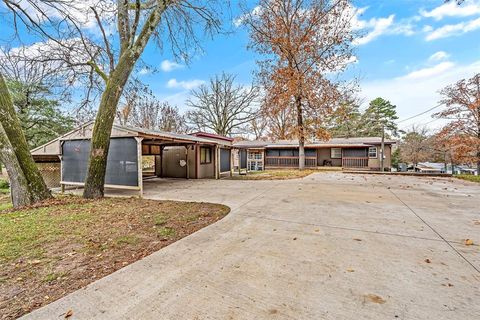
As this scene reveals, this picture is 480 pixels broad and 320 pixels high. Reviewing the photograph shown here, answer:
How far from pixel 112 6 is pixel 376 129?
1280 inches

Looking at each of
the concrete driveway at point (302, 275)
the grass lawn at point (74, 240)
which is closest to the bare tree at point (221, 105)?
the grass lawn at point (74, 240)

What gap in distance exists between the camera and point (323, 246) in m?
2.95

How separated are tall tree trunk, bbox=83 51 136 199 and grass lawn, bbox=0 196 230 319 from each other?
96cm

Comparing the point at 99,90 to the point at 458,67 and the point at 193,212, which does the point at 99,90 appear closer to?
the point at 193,212

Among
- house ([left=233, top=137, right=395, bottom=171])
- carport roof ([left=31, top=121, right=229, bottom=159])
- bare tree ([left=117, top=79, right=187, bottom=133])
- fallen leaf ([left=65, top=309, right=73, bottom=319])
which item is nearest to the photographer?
fallen leaf ([left=65, top=309, right=73, bottom=319])

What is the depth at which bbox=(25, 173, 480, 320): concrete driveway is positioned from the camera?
5.65 feet

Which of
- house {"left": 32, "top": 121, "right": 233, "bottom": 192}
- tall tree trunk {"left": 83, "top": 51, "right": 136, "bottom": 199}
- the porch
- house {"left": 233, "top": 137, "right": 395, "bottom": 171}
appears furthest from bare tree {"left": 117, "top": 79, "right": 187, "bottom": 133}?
tall tree trunk {"left": 83, "top": 51, "right": 136, "bottom": 199}

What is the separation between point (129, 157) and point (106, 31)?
421 centimetres

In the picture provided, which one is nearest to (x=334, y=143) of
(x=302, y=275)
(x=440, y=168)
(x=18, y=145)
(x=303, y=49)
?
(x=303, y=49)

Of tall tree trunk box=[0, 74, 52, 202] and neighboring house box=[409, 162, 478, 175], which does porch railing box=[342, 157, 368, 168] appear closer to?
neighboring house box=[409, 162, 478, 175]

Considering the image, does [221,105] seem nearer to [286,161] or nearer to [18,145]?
[286,161]

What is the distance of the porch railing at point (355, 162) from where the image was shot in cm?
1984

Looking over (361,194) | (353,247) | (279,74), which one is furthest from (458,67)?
(353,247)

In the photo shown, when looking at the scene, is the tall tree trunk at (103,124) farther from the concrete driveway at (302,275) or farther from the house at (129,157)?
the concrete driveway at (302,275)
